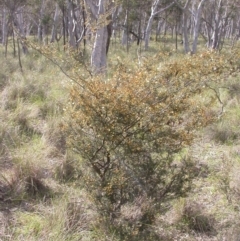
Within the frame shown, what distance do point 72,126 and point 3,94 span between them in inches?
162

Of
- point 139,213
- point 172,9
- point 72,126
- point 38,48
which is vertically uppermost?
point 172,9

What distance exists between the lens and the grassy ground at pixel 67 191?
309 cm

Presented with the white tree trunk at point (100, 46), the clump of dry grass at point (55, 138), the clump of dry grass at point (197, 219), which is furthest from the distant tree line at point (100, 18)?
the clump of dry grass at point (197, 219)

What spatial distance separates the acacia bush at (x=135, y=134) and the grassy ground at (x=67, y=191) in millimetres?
168

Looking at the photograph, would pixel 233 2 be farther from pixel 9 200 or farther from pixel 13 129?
pixel 9 200

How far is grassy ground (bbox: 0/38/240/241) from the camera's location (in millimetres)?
3094

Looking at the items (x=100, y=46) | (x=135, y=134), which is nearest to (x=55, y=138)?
(x=135, y=134)

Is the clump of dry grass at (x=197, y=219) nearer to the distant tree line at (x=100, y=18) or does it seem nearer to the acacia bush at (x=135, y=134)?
the acacia bush at (x=135, y=134)

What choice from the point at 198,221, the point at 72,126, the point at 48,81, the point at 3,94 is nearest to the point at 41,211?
the point at 72,126

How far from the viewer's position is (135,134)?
2.86 m

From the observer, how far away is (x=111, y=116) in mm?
2744

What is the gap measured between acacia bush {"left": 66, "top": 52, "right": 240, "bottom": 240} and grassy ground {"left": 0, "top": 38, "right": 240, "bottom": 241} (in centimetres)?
17

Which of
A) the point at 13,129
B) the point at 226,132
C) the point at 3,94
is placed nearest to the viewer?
the point at 13,129

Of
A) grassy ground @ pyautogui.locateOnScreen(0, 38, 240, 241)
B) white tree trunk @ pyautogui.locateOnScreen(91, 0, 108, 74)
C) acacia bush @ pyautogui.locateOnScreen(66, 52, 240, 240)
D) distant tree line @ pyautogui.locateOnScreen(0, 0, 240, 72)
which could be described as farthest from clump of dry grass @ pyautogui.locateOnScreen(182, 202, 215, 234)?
white tree trunk @ pyautogui.locateOnScreen(91, 0, 108, 74)
